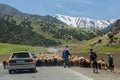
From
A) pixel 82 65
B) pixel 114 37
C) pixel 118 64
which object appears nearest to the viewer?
pixel 82 65

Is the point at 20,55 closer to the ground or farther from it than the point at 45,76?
farther from it

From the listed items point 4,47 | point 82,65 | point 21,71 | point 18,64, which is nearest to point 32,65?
point 18,64

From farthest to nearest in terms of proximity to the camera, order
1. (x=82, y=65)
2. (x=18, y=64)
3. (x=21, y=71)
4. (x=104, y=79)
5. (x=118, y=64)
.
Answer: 1. (x=118, y=64)
2. (x=82, y=65)
3. (x=21, y=71)
4. (x=18, y=64)
5. (x=104, y=79)

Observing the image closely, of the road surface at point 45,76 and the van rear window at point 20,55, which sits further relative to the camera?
the van rear window at point 20,55

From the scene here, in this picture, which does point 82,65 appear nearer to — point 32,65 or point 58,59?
point 58,59

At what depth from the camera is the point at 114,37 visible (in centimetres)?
14850

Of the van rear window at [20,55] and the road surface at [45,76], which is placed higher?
the van rear window at [20,55]

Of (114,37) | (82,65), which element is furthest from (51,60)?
(114,37)

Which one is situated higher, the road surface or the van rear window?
the van rear window

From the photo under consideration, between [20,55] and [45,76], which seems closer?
[45,76]

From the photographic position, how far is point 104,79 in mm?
26375

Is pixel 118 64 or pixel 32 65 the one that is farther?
pixel 118 64

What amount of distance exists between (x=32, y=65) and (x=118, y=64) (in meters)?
23.1

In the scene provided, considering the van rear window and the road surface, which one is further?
the van rear window
